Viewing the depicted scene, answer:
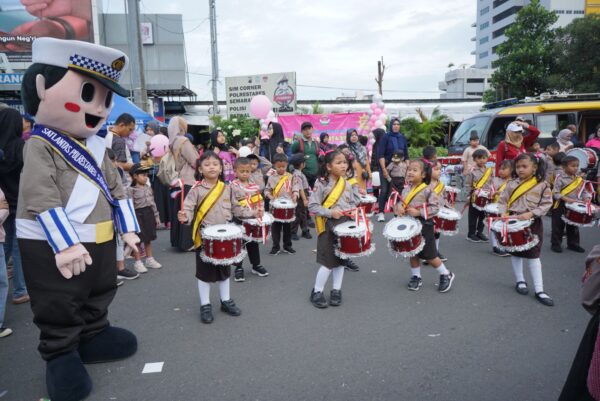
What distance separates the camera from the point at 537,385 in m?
3.02

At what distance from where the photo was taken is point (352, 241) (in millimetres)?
4254

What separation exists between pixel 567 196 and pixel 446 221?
91.1 inches

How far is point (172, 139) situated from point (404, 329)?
15.0ft

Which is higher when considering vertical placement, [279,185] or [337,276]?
[279,185]

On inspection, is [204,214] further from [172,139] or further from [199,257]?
[172,139]

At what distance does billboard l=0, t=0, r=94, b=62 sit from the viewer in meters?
22.5

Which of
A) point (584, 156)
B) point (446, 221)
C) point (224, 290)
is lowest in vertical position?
point (224, 290)

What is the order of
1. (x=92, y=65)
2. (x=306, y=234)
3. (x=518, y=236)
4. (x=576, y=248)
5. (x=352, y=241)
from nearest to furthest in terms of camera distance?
1. (x=92, y=65)
2. (x=352, y=241)
3. (x=518, y=236)
4. (x=576, y=248)
5. (x=306, y=234)

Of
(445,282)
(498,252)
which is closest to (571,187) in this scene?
(498,252)

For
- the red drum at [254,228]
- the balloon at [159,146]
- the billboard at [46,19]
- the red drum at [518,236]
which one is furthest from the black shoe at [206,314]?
the billboard at [46,19]

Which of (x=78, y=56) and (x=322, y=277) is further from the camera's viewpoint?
(x=322, y=277)

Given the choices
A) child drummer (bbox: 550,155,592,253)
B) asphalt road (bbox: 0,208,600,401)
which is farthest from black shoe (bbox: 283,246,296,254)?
child drummer (bbox: 550,155,592,253)

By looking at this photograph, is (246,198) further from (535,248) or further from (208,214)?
(535,248)

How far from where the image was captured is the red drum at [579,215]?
19.7 ft
